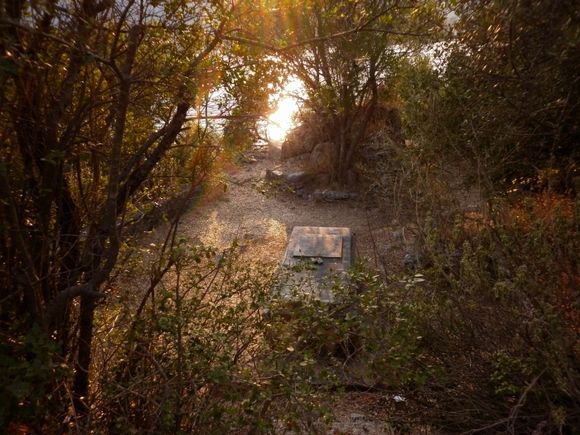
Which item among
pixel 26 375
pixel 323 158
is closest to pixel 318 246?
pixel 323 158

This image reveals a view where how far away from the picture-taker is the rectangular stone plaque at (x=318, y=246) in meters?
7.23

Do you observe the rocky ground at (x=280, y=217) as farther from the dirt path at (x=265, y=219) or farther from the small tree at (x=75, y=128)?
the small tree at (x=75, y=128)

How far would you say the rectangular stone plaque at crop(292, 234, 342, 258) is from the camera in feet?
23.7

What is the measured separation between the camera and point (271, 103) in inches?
129

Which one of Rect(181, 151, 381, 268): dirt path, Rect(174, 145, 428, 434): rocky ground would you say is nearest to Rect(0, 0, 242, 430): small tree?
Rect(174, 145, 428, 434): rocky ground

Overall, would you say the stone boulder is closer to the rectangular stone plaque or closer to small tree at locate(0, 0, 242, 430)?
the rectangular stone plaque

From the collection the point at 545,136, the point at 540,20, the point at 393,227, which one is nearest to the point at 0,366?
the point at 540,20

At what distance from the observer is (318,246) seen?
301 inches

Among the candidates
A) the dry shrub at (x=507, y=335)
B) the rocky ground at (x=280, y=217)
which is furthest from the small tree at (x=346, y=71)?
the dry shrub at (x=507, y=335)

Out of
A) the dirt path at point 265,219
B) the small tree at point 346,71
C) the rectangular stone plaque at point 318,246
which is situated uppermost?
the small tree at point 346,71

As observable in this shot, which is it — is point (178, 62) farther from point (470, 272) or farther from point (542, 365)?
point (542, 365)

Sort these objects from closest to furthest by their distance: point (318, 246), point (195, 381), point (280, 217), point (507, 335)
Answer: point (195, 381), point (507, 335), point (318, 246), point (280, 217)

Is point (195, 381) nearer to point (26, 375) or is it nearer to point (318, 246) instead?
point (26, 375)

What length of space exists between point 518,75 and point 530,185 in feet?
6.56
